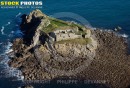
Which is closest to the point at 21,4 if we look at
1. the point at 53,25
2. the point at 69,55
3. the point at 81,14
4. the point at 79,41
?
the point at 81,14

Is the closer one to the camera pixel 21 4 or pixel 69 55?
pixel 69 55

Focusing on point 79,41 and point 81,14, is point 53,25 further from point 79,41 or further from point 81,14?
point 81,14

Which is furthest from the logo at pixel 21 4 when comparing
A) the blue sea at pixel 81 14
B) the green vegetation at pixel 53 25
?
the green vegetation at pixel 53 25

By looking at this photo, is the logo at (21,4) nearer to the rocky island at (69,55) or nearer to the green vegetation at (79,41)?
the rocky island at (69,55)

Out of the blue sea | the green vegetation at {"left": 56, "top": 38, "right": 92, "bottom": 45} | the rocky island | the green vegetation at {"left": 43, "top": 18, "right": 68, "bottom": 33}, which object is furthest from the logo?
the green vegetation at {"left": 56, "top": 38, "right": 92, "bottom": 45}

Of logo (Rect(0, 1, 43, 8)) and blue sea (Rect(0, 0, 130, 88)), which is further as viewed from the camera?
logo (Rect(0, 1, 43, 8))

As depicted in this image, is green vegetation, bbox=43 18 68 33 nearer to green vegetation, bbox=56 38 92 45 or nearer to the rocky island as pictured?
the rocky island
